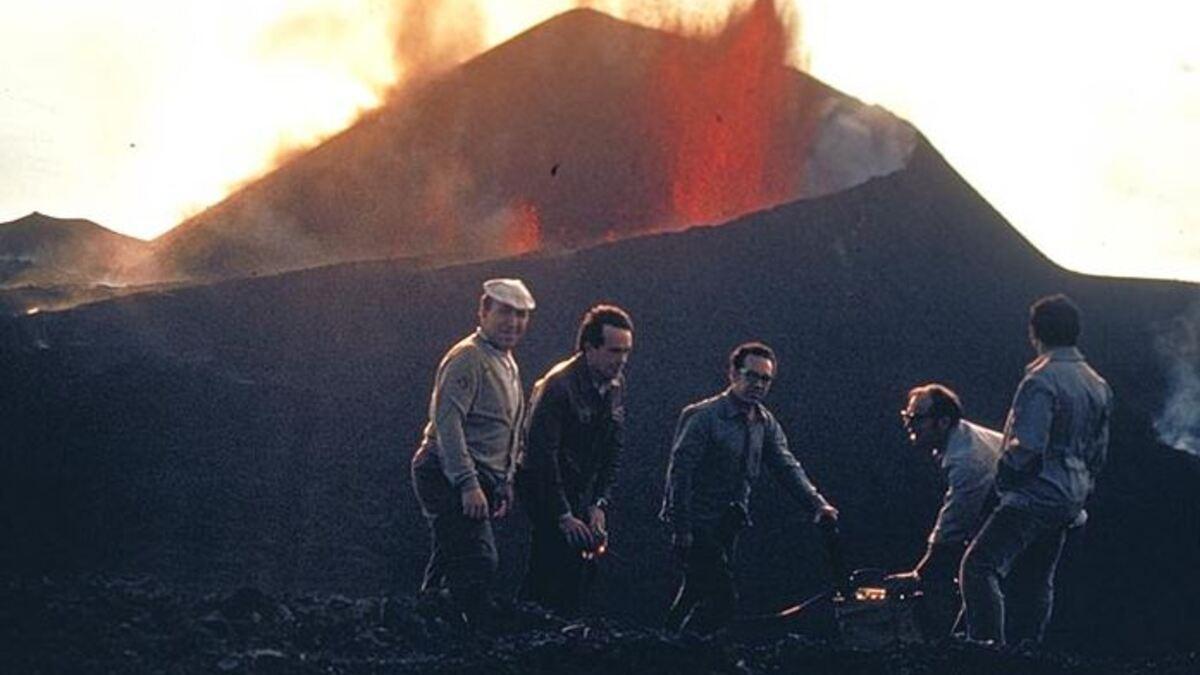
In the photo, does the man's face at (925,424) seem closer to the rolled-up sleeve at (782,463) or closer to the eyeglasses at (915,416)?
the eyeglasses at (915,416)

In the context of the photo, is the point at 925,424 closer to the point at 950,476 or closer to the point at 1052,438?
the point at 950,476

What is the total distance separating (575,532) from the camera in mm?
9469

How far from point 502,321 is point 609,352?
69cm

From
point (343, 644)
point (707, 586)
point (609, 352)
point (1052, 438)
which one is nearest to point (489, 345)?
point (609, 352)

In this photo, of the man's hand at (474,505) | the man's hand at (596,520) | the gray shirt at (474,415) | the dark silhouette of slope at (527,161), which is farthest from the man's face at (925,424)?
the dark silhouette of slope at (527,161)

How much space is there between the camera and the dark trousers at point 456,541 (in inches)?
361

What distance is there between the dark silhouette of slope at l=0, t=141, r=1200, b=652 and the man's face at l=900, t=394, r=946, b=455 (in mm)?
3939

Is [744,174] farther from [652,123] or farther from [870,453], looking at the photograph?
[870,453]

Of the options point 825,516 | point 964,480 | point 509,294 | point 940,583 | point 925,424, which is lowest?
point 940,583

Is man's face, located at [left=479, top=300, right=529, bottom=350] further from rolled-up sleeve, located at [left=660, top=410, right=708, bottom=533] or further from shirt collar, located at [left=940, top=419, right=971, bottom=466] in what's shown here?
shirt collar, located at [left=940, top=419, right=971, bottom=466]

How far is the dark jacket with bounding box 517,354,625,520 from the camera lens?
9.60 meters

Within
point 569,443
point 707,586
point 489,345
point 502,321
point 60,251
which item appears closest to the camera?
point 502,321

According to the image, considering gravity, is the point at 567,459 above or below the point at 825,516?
above

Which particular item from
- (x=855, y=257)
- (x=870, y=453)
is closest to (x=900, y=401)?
(x=870, y=453)
